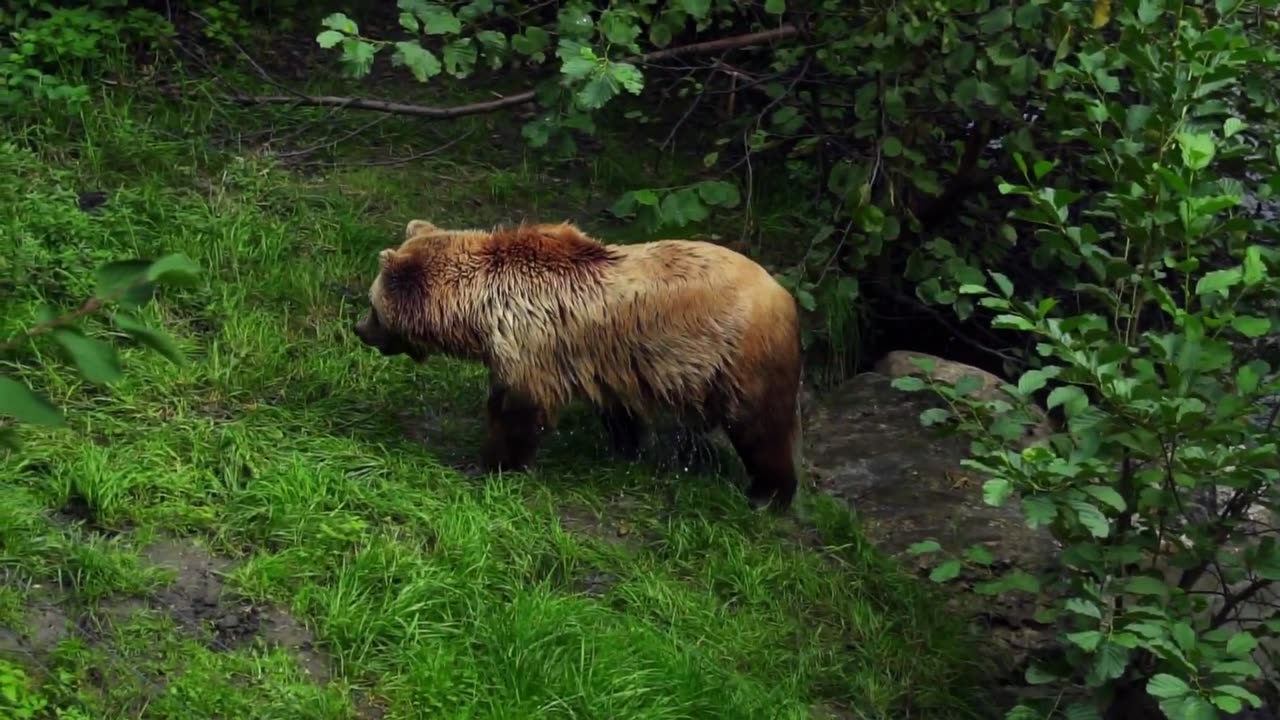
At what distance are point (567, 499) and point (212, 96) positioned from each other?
3.61 m

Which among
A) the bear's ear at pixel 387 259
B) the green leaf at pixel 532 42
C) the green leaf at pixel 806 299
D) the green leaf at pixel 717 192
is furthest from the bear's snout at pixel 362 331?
the green leaf at pixel 806 299

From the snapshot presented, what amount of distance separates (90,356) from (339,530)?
146 inches

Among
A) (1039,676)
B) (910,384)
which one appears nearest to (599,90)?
(910,384)

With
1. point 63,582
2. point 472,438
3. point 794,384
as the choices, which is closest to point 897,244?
point 794,384

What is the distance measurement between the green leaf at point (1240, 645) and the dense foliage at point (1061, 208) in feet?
0.04

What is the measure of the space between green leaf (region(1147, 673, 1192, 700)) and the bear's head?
3355 mm

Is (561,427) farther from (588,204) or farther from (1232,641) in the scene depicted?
(1232,641)

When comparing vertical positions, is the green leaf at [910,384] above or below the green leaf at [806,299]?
above

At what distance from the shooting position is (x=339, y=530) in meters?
5.27

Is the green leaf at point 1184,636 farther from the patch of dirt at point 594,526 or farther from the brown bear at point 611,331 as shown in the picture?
the patch of dirt at point 594,526

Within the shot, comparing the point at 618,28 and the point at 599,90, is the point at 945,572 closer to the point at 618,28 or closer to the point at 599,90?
the point at 599,90

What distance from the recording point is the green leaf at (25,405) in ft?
5.25

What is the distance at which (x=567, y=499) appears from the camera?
5.96 metres

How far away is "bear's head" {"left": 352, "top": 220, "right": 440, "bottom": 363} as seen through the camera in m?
6.20
